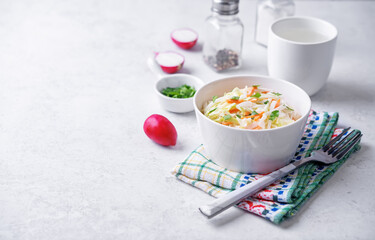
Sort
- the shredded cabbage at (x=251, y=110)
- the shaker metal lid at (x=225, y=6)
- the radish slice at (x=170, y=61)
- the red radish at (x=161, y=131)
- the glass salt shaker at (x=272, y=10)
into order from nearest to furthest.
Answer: the shredded cabbage at (x=251, y=110) → the red radish at (x=161, y=131) → the shaker metal lid at (x=225, y=6) → the radish slice at (x=170, y=61) → the glass salt shaker at (x=272, y=10)

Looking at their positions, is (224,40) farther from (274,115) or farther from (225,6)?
(274,115)

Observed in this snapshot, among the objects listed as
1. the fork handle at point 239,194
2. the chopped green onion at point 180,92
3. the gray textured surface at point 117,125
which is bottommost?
the gray textured surface at point 117,125

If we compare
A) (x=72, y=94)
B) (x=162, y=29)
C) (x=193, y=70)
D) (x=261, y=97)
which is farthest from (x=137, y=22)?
(x=261, y=97)

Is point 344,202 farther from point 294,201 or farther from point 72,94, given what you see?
point 72,94

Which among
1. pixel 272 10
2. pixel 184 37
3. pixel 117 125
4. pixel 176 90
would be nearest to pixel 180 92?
pixel 176 90

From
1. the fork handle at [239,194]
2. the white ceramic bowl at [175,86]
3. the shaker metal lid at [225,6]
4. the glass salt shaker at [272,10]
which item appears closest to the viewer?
the fork handle at [239,194]

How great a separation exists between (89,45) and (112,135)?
831 millimetres

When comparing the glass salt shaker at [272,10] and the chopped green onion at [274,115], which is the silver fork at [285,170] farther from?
the glass salt shaker at [272,10]

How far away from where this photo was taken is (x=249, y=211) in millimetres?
1329

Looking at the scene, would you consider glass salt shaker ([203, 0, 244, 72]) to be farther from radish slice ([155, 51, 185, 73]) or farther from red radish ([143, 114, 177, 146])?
red radish ([143, 114, 177, 146])

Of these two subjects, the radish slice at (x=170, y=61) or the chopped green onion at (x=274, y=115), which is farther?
the radish slice at (x=170, y=61)

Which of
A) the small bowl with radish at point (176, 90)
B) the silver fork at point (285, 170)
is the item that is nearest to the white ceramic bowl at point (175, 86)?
the small bowl with radish at point (176, 90)

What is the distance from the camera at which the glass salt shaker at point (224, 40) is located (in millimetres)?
2102

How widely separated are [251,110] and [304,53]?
1.56ft
